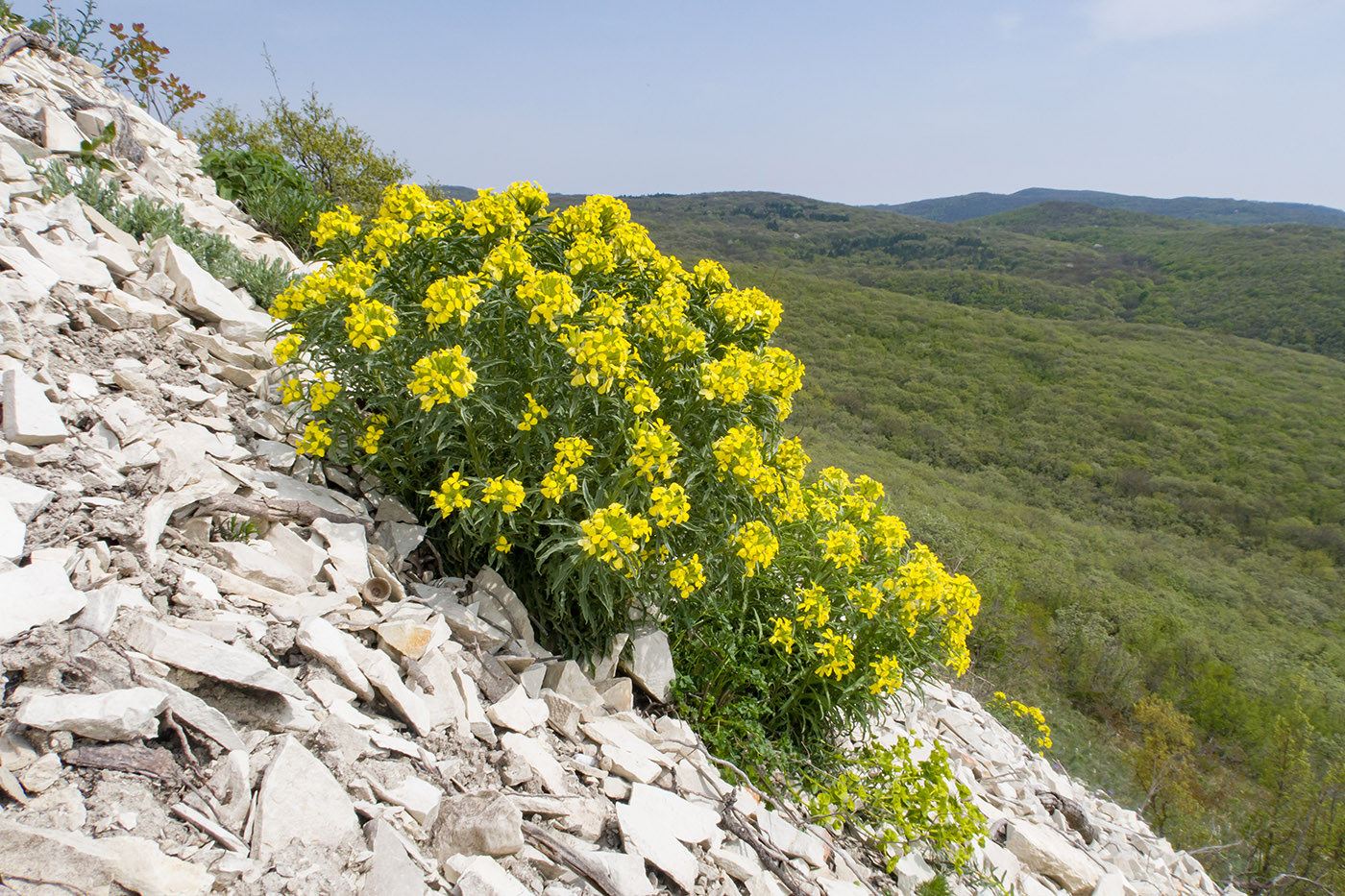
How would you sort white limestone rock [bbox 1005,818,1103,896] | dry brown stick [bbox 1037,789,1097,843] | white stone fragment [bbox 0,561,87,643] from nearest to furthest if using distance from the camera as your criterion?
white stone fragment [bbox 0,561,87,643] < white limestone rock [bbox 1005,818,1103,896] < dry brown stick [bbox 1037,789,1097,843]

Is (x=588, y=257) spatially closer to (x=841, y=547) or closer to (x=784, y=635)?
(x=841, y=547)

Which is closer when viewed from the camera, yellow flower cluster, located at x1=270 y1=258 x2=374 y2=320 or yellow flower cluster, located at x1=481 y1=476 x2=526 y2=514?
yellow flower cluster, located at x1=481 y1=476 x2=526 y2=514

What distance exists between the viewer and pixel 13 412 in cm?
233

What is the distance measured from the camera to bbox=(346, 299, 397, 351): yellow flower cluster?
2.52m

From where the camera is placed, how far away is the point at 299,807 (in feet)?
5.16

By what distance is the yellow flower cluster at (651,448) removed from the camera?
2.56m

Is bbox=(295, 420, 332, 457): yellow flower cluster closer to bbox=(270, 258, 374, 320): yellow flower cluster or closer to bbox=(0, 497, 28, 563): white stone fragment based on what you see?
bbox=(270, 258, 374, 320): yellow flower cluster

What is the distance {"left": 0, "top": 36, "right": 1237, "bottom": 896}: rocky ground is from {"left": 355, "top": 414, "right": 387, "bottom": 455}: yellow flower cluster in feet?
1.17

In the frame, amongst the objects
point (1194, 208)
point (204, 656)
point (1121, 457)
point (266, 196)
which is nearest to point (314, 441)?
point (204, 656)

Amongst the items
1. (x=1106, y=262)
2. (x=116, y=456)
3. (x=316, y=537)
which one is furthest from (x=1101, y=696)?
(x=1106, y=262)

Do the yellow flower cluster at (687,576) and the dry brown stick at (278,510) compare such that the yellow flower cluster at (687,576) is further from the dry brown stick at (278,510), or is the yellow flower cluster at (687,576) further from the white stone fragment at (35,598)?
the white stone fragment at (35,598)

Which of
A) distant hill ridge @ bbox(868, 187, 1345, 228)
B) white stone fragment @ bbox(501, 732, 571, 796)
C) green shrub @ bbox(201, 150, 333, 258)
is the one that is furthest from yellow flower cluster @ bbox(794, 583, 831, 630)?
distant hill ridge @ bbox(868, 187, 1345, 228)

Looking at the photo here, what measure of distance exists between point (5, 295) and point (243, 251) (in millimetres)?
2323

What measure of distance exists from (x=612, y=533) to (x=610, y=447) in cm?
63
